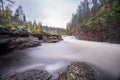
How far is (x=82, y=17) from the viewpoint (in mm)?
57812

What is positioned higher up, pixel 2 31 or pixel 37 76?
pixel 2 31

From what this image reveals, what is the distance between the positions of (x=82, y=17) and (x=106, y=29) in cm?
3579

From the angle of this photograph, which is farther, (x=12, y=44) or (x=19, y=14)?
(x=19, y=14)

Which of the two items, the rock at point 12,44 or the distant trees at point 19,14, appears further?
the distant trees at point 19,14

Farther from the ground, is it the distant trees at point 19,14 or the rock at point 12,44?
the distant trees at point 19,14

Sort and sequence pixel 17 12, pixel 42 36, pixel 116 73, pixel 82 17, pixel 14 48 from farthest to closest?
pixel 82 17
pixel 17 12
pixel 42 36
pixel 14 48
pixel 116 73

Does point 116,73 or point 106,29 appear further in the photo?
point 106,29

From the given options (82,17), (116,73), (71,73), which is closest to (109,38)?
(116,73)

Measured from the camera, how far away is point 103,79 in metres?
6.80

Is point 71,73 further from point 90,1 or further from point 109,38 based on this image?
point 90,1

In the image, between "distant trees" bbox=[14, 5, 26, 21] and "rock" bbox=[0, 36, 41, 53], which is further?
"distant trees" bbox=[14, 5, 26, 21]

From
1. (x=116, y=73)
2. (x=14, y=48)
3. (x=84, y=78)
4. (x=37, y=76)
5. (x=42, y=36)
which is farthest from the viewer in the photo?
(x=42, y=36)

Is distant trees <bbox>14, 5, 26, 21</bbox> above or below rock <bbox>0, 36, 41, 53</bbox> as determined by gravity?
above

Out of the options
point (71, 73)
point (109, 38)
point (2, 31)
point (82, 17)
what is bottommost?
point (71, 73)
